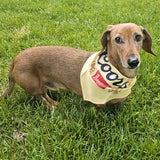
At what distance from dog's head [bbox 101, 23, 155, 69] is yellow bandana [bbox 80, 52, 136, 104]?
6.1 inches

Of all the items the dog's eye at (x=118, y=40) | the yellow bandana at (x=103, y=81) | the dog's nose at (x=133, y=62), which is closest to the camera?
the dog's nose at (x=133, y=62)

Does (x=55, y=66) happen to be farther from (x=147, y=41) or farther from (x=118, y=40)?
(x=147, y=41)

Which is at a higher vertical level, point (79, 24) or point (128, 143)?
point (79, 24)

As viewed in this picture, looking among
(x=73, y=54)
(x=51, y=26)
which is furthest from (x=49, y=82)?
(x=51, y=26)

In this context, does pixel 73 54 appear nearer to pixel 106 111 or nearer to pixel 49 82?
pixel 49 82

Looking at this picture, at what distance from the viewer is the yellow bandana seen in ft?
6.67

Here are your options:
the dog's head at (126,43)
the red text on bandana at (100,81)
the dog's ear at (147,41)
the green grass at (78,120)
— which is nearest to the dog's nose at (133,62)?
the dog's head at (126,43)

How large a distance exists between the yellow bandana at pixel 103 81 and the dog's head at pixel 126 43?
155mm

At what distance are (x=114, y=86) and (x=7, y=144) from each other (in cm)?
136

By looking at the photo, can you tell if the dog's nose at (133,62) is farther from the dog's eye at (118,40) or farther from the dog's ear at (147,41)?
the dog's ear at (147,41)

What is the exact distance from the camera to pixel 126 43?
6.02ft

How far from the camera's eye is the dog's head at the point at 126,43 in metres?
1.75

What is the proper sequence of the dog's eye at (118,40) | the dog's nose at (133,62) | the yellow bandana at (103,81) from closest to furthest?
1. the dog's nose at (133,62)
2. the dog's eye at (118,40)
3. the yellow bandana at (103,81)

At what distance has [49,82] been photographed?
2.58m
